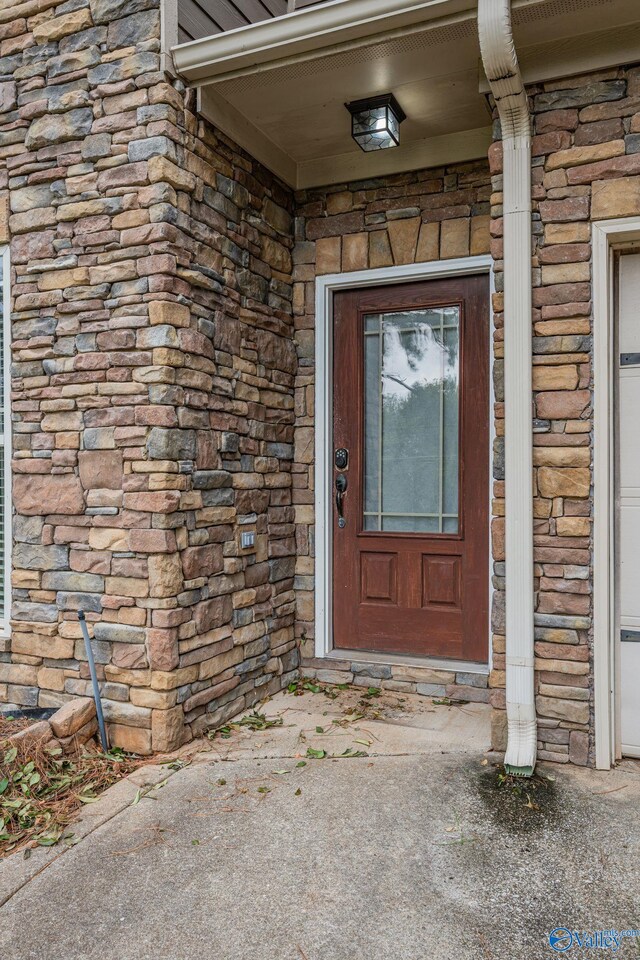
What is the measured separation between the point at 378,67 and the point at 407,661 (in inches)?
101

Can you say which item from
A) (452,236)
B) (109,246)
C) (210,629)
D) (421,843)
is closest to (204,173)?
(109,246)

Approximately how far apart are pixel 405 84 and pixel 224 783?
9.10ft

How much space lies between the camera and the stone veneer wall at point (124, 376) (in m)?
2.75

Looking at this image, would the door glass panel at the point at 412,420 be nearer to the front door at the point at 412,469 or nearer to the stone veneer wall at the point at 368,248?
the front door at the point at 412,469

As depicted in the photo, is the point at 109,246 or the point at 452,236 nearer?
the point at 109,246

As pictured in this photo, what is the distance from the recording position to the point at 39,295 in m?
2.99

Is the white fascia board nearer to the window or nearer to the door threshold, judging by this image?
the window

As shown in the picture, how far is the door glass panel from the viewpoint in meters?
3.45

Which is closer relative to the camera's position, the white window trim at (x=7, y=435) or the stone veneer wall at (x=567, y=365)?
the stone veneer wall at (x=567, y=365)

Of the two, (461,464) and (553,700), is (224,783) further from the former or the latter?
(461,464)

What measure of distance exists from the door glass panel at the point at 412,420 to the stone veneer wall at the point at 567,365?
0.84 meters

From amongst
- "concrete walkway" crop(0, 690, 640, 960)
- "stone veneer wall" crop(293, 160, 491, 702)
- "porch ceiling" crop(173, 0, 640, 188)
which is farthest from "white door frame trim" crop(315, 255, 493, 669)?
"concrete walkway" crop(0, 690, 640, 960)

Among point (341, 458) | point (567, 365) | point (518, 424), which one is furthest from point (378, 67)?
point (341, 458)

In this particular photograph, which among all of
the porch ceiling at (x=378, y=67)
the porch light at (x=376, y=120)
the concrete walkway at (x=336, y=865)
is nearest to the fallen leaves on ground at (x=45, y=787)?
the concrete walkway at (x=336, y=865)
